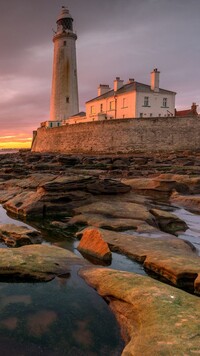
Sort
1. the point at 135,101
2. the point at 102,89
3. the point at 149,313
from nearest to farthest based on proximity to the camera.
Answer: the point at 149,313, the point at 135,101, the point at 102,89

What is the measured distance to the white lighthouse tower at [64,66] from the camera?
54.4m

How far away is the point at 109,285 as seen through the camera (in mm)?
4980

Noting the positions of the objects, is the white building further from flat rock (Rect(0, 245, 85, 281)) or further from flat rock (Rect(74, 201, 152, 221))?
flat rock (Rect(0, 245, 85, 281))

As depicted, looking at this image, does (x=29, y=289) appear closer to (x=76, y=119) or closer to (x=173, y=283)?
(x=173, y=283)

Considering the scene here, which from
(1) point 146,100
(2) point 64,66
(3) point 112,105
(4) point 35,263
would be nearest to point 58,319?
(4) point 35,263

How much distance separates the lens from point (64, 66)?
54.5 meters

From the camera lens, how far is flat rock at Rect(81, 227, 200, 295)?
5.37 meters

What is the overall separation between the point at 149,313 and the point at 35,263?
243 cm

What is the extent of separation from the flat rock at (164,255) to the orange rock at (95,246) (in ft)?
0.36

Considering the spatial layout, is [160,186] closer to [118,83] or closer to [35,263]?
[35,263]

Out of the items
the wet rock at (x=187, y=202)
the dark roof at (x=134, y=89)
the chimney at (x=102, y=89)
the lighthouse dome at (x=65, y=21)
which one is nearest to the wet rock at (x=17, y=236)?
the wet rock at (x=187, y=202)

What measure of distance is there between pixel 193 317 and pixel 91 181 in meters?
9.23

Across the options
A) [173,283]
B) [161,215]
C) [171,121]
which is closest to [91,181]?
[161,215]

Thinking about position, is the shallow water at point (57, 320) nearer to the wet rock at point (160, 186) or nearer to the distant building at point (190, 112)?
the wet rock at point (160, 186)
